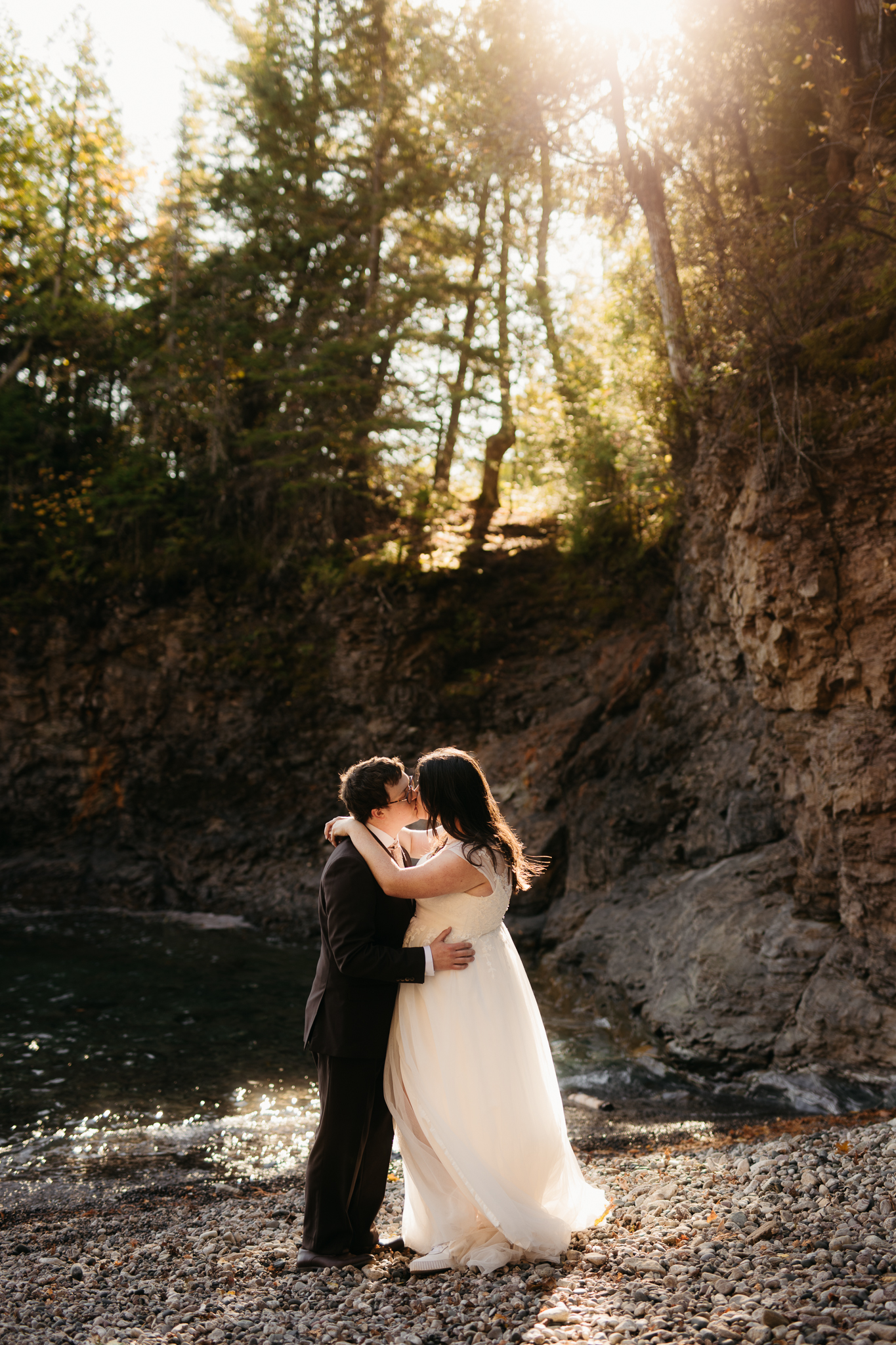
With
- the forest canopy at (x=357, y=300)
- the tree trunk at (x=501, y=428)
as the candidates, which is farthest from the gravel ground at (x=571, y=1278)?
the tree trunk at (x=501, y=428)

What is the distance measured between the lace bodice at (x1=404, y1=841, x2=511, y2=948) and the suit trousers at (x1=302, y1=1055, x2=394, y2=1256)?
77 cm

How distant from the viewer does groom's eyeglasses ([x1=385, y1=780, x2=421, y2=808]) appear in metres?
4.69

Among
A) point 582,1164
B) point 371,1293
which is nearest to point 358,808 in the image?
point 371,1293

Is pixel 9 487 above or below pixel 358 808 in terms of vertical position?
above

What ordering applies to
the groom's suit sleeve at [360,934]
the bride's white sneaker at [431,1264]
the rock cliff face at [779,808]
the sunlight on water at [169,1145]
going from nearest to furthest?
the bride's white sneaker at [431,1264] → the groom's suit sleeve at [360,934] → the sunlight on water at [169,1145] → the rock cliff face at [779,808]

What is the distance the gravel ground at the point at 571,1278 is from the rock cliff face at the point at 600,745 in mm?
3730

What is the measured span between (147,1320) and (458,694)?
44.9 ft

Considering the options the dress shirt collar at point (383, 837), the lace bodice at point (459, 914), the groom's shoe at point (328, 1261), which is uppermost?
the dress shirt collar at point (383, 837)

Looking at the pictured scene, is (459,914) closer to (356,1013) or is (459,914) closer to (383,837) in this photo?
(383,837)

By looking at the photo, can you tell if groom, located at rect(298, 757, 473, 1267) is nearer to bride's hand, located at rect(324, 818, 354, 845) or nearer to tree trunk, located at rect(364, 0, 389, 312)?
bride's hand, located at rect(324, 818, 354, 845)

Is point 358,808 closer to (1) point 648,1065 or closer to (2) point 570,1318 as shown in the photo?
(2) point 570,1318

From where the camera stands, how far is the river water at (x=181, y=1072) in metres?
7.47

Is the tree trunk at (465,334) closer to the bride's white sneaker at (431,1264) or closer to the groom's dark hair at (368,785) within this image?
the groom's dark hair at (368,785)

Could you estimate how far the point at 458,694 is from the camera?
17.4 meters
